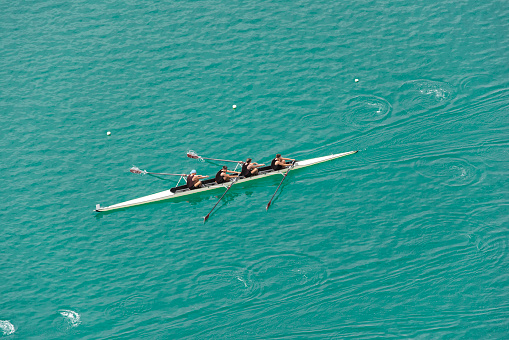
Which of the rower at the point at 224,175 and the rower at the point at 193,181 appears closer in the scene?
the rower at the point at 193,181

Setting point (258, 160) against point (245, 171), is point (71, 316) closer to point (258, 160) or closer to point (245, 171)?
point (245, 171)

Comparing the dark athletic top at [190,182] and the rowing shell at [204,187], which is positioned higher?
the dark athletic top at [190,182]

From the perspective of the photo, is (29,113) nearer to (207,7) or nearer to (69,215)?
(69,215)

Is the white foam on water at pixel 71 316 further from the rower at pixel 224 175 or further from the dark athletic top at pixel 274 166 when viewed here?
the dark athletic top at pixel 274 166

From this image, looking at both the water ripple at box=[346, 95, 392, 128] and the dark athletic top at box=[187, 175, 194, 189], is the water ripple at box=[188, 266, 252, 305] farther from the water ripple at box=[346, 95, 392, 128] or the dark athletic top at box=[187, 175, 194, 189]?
the water ripple at box=[346, 95, 392, 128]

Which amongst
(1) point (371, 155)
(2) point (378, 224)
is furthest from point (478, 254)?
(1) point (371, 155)

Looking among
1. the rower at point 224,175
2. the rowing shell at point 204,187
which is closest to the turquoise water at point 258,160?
the rowing shell at point 204,187

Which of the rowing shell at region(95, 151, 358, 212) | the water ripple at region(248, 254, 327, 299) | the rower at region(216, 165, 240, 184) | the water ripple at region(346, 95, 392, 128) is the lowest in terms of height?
the water ripple at region(248, 254, 327, 299)

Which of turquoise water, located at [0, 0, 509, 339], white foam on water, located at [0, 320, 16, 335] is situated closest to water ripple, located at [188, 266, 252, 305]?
turquoise water, located at [0, 0, 509, 339]
